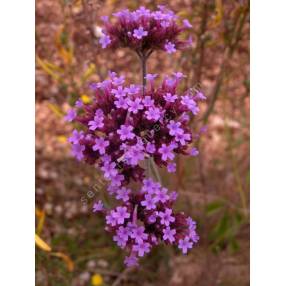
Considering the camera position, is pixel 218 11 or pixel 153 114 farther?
pixel 218 11

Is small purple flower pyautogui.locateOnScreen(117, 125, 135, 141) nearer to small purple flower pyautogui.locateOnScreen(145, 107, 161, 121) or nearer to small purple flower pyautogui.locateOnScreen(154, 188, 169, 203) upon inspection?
small purple flower pyautogui.locateOnScreen(145, 107, 161, 121)

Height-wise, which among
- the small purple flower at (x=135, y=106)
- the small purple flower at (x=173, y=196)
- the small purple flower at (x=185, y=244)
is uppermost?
the small purple flower at (x=135, y=106)

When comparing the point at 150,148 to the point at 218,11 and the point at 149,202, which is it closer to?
the point at 149,202

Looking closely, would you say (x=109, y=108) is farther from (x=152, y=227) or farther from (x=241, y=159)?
(x=241, y=159)

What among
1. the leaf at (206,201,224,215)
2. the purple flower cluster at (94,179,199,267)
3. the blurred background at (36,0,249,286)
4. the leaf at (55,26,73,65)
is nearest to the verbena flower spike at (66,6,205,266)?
the purple flower cluster at (94,179,199,267)

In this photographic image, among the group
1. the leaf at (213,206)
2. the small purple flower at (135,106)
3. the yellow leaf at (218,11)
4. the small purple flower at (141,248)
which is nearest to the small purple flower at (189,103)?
the small purple flower at (135,106)

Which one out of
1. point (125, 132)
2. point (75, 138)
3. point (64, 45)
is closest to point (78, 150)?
point (75, 138)

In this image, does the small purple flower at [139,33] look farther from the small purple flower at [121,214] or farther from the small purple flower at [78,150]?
the small purple flower at [121,214]
